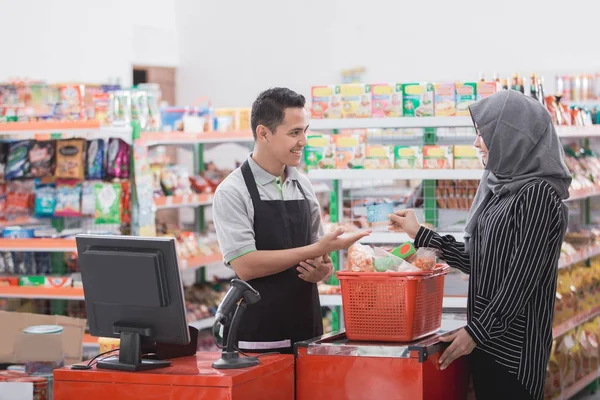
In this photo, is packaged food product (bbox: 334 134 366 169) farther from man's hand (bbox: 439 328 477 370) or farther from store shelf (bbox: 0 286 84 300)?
store shelf (bbox: 0 286 84 300)

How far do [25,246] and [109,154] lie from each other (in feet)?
2.77

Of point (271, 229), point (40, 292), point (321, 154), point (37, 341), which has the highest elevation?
point (321, 154)

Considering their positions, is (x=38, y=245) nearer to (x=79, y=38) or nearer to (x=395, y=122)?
(x=395, y=122)

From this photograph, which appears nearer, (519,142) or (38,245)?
(519,142)

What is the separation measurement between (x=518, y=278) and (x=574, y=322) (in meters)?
3.23

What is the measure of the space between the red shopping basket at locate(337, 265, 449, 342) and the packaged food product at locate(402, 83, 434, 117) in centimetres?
178

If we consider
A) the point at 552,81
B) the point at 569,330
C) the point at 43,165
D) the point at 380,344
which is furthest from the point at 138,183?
the point at 552,81

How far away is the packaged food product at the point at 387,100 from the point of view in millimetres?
4879

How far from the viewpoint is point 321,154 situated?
5047 mm

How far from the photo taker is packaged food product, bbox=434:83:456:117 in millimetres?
4848

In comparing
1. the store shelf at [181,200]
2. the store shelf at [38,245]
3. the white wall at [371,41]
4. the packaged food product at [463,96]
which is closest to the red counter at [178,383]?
the packaged food product at [463,96]

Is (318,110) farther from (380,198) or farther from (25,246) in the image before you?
(25,246)

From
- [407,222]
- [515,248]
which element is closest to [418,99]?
[407,222]

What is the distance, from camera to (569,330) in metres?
6.32
